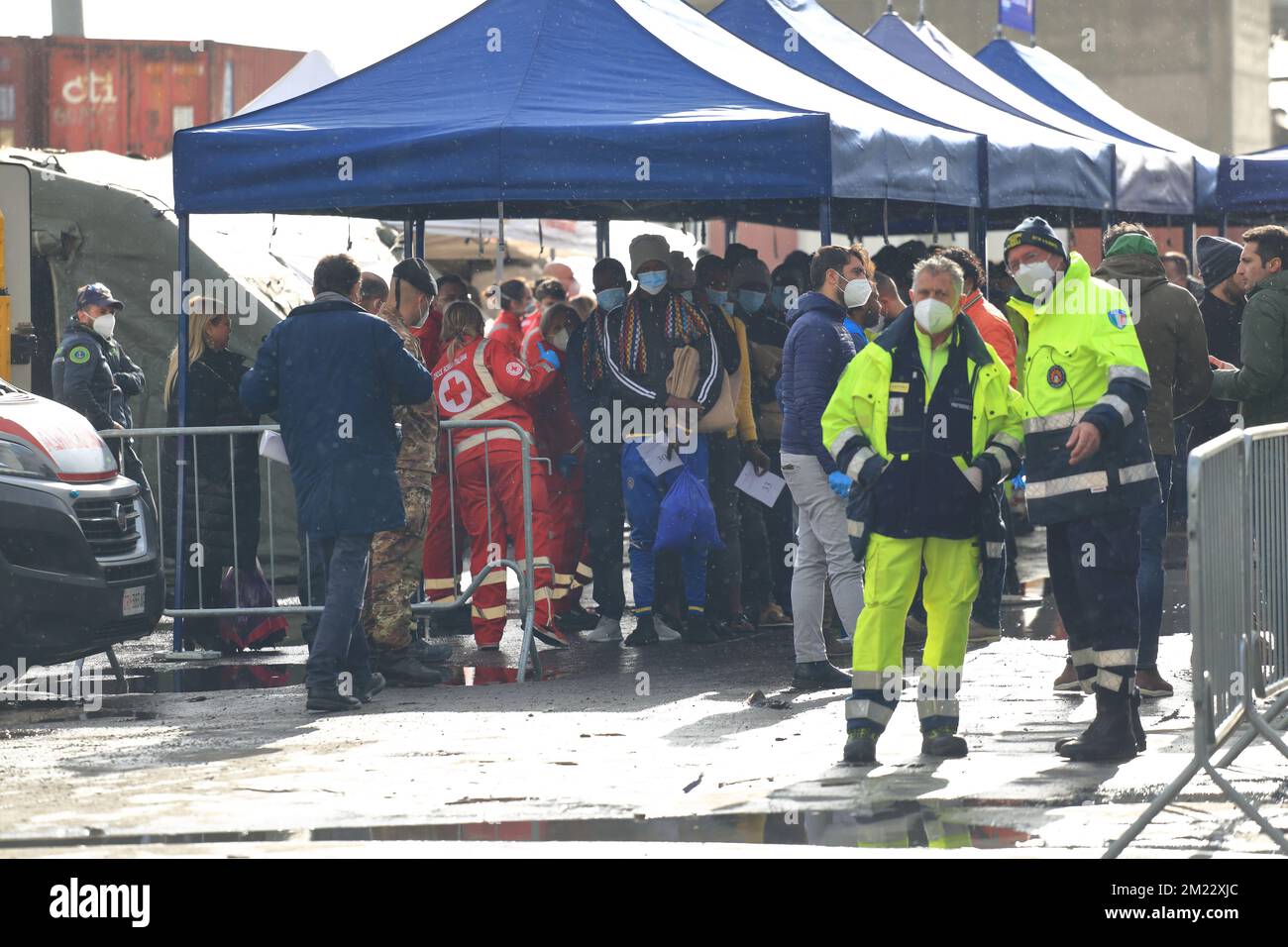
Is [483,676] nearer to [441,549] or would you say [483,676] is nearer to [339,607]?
[441,549]

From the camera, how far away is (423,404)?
1018cm

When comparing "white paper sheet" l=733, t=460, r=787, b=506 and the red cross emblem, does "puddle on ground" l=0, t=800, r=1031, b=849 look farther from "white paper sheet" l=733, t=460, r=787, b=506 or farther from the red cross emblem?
the red cross emblem

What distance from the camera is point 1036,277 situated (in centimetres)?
796

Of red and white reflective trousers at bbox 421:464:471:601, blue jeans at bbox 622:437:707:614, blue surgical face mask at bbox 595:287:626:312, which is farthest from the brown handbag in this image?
red and white reflective trousers at bbox 421:464:471:601

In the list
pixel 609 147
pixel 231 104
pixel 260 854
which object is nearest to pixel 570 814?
pixel 260 854

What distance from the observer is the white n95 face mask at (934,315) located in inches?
306

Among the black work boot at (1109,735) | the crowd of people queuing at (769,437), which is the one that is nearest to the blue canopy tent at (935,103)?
the crowd of people queuing at (769,437)

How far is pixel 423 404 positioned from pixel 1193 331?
3.73 m

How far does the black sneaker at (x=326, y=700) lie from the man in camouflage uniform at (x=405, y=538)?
0.84 m

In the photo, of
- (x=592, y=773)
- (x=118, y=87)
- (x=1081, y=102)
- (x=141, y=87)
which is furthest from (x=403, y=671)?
(x=141, y=87)

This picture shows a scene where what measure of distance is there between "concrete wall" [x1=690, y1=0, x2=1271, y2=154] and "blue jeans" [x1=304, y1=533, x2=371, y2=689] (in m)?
30.8

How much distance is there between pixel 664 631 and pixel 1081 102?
8.98 m

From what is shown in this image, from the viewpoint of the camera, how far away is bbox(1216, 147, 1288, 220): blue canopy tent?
17125mm

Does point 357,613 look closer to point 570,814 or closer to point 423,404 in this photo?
point 423,404
